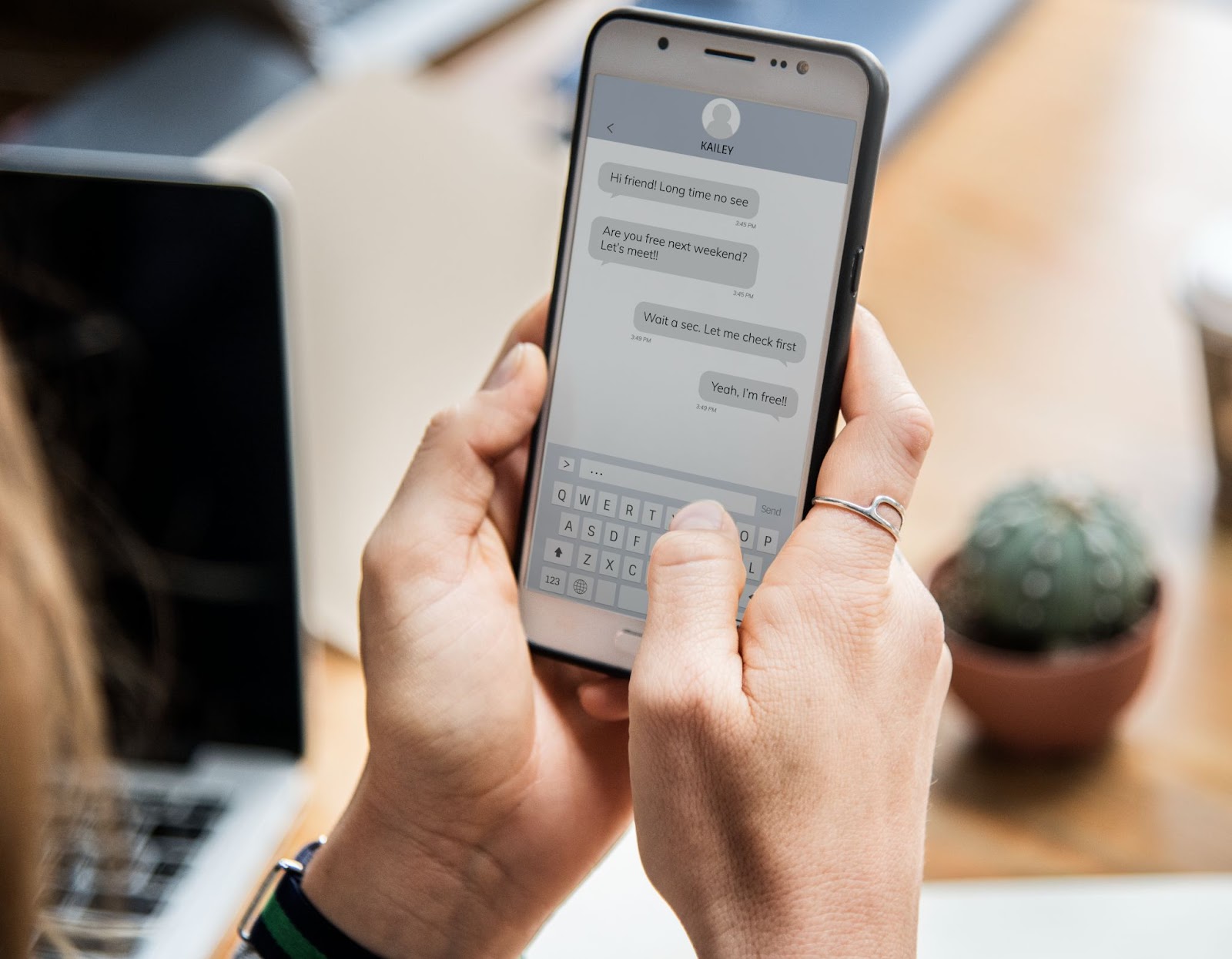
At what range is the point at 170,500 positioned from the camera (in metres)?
0.66

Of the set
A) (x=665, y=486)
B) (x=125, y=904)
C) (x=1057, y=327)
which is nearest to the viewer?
(x=665, y=486)

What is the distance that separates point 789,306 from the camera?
0.46m

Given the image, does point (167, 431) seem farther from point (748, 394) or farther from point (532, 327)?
point (748, 394)

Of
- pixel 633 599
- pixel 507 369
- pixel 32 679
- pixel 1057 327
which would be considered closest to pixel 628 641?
pixel 633 599

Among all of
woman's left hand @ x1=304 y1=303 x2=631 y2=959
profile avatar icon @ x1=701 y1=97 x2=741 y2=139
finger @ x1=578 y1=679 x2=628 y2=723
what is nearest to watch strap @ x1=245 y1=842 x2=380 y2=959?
woman's left hand @ x1=304 y1=303 x2=631 y2=959

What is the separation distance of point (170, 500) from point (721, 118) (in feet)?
1.23

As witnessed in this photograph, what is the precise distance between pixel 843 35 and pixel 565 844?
0.82 metres

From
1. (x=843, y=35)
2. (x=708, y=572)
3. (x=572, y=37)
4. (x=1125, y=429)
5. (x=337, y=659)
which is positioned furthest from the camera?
(x=572, y=37)

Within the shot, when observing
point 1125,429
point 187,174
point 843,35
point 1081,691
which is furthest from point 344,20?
point 1081,691

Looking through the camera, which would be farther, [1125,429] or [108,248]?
[1125,429]

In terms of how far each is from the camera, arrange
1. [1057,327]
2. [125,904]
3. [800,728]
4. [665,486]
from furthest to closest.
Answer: [1057,327] < [125,904] < [665,486] < [800,728]

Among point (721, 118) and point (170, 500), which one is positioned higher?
point (721, 118)

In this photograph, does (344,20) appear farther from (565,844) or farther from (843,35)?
(565,844)

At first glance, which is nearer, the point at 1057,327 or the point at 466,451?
the point at 466,451
